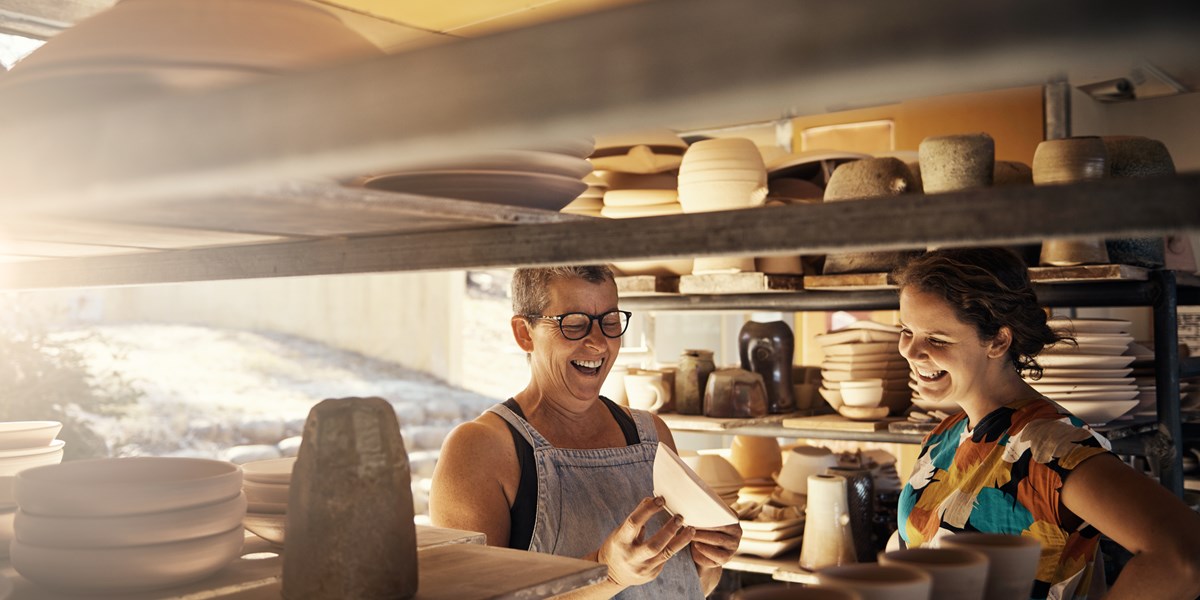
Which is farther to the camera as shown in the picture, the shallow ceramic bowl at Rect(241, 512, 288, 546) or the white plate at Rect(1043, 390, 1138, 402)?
the white plate at Rect(1043, 390, 1138, 402)

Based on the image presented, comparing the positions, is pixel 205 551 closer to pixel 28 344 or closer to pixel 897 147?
pixel 897 147

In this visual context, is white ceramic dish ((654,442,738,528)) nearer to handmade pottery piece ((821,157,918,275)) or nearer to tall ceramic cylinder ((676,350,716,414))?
handmade pottery piece ((821,157,918,275))

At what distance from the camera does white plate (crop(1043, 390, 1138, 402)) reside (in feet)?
9.82

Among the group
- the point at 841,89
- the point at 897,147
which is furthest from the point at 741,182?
the point at 897,147

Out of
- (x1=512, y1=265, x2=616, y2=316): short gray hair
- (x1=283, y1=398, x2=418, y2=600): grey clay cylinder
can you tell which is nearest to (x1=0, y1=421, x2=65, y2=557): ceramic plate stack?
(x1=283, y1=398, x2=418, y2=600): grey clay cylinder

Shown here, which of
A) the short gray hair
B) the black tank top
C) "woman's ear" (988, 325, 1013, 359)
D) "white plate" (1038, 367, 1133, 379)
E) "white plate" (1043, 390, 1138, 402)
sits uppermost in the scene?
the short gray hair

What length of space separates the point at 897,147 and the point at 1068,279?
3.14 m

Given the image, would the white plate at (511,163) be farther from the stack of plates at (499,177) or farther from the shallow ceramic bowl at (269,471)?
the shallow ceramic bowl at (269,471)

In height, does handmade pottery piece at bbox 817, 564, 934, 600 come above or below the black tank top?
above

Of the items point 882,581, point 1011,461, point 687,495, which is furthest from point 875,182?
point 882,581

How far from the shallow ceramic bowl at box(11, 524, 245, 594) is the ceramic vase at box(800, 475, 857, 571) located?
96.4 inches

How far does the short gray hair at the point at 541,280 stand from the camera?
8.00ft

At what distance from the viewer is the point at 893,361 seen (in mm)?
3443

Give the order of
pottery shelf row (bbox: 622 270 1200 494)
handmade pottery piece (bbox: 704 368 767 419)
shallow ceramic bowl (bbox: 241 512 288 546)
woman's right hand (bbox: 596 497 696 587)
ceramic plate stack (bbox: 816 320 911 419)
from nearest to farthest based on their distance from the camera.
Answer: shallow ceramic bowl (bbox: 241 512 288 546)
woman's right hand (bbox: 596 497 696 587)
pottery shelf row (bbox: 622 270 1200 494)
ceramic plate stack (bbox: 816 320 911 419)
handmade pottery piece (bbox: 704 368 767 419)
